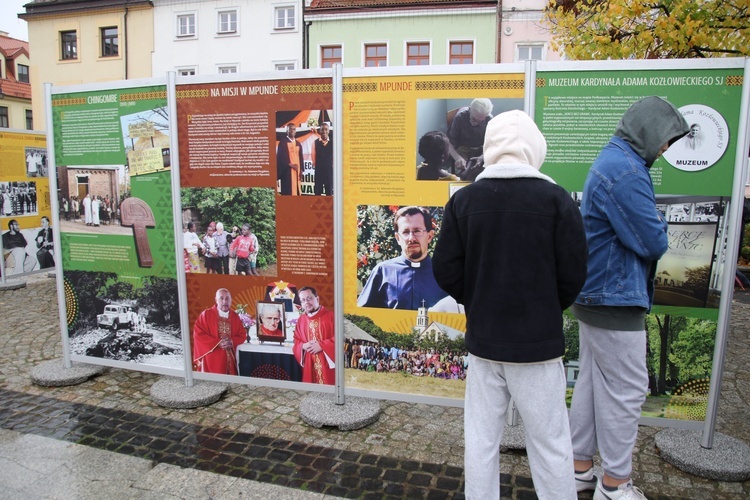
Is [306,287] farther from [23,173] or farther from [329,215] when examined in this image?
[23,173]

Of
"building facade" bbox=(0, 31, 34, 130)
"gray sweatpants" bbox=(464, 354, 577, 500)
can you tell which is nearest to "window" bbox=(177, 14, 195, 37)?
"building facade" bbox=(0, 31, 34, 130)

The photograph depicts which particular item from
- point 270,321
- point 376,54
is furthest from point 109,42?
point 270,321

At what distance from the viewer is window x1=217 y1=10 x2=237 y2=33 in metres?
31.3

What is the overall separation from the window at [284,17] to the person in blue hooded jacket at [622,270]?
98.6 ft

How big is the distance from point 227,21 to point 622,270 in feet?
107

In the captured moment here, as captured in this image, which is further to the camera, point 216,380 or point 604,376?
point 216,380

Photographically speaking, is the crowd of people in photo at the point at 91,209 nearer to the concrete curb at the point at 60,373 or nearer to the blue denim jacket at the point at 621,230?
the concrete curb at the point at 60,373

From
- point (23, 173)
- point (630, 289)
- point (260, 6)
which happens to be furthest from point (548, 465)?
point (260, 6)

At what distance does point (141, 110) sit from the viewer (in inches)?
185

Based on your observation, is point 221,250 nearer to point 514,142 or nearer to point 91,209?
point 91,209

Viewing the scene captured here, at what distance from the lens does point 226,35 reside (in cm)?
3114

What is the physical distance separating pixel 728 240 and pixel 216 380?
3899mm

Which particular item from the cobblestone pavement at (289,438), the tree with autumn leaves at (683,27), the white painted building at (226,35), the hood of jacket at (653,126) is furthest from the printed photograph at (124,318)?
the white painted building at (226,35)

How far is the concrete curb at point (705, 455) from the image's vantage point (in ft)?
11.3
